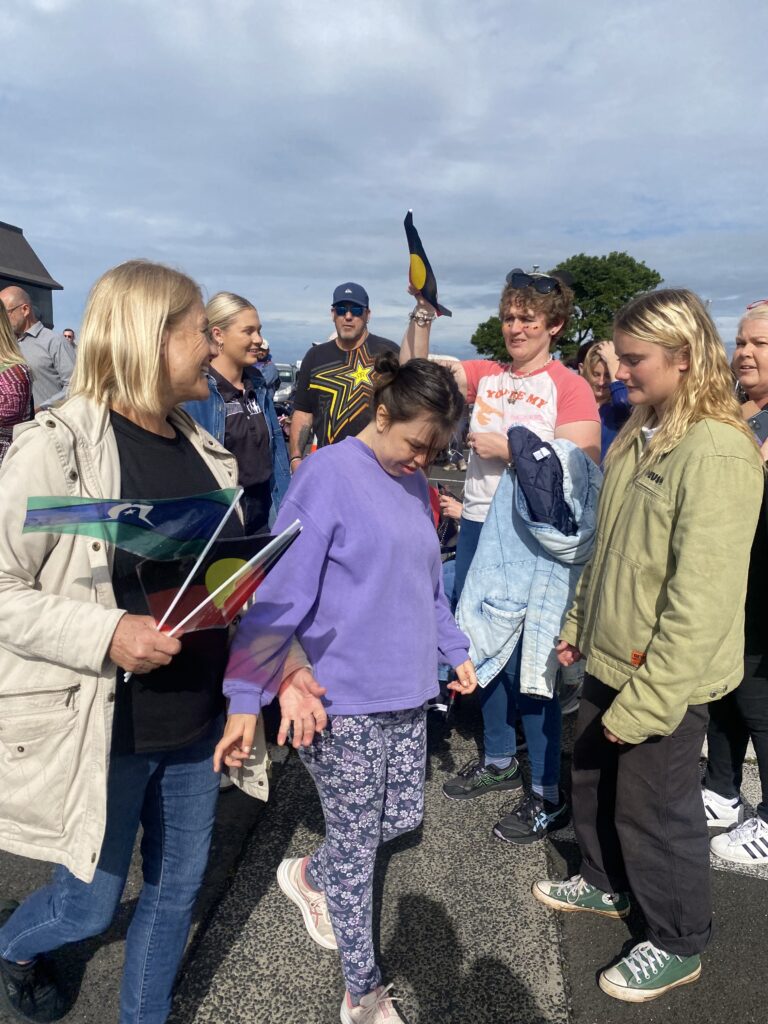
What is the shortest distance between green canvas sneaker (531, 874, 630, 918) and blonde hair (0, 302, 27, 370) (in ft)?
11.4

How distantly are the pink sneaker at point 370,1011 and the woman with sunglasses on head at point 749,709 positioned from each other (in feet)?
4.95

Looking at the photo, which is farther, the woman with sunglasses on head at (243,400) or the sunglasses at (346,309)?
the sunglasses at (346,309)

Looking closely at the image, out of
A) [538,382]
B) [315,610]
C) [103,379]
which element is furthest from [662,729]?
[103,379]

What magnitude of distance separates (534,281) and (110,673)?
2322 mm

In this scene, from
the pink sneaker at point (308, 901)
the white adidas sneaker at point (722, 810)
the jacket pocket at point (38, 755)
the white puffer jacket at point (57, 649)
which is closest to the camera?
the white puffer jacket at point (57, 649)

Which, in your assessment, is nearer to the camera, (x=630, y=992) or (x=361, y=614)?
(x=361, y=614)

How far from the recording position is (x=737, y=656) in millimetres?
2117

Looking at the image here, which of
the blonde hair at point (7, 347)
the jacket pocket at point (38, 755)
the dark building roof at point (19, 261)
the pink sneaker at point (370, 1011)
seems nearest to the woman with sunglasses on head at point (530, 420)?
the pink sneaker at point (370, 1011)

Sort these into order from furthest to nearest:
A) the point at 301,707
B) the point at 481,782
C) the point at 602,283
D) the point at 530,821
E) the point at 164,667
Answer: the point at 602,283 → the point at 481,782 → the point at 530,821 → the point at 301,707 → the point at 164,667

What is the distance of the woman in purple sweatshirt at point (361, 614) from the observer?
1845 millimetres

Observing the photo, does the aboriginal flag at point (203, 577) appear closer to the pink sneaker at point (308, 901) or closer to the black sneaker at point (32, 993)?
the black sneaker at point (32, 993)

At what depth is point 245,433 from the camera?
12.6ft

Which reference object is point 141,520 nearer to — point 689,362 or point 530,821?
point 689,362

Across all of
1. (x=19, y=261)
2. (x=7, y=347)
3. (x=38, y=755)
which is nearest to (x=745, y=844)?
(x=38, y=755)
